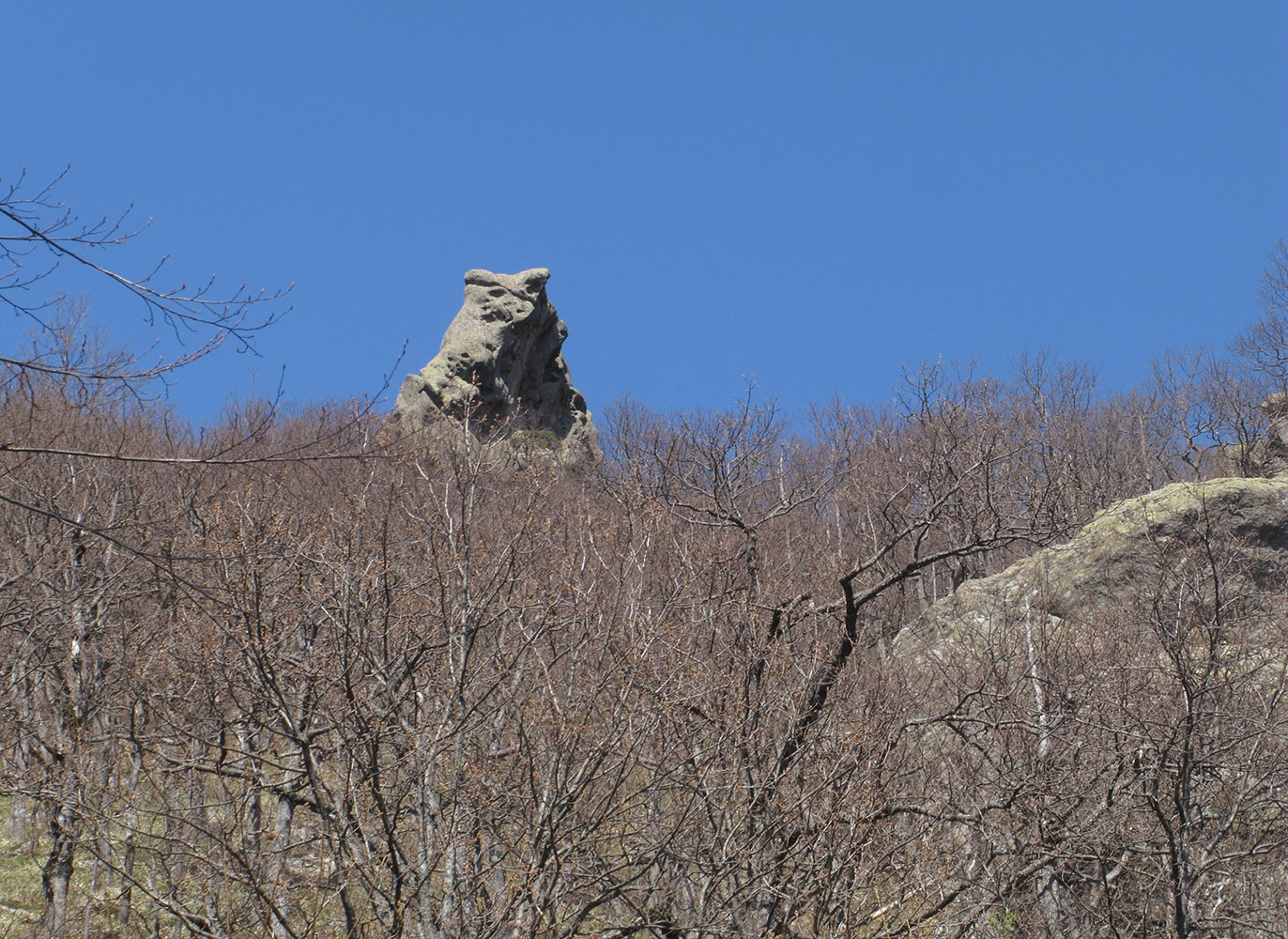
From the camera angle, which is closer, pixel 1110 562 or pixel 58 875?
pixel 58 875

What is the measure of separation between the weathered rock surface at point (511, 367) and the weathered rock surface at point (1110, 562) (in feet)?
51.6

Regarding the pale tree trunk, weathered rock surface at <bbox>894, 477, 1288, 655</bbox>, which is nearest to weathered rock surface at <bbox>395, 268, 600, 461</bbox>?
weathered rock surface at <bbox>894, 477, 1288, 655</bbox>

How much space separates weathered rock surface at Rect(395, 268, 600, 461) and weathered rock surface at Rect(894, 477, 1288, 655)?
619 inches

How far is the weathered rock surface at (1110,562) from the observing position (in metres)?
16.2

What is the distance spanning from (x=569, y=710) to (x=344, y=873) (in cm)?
169

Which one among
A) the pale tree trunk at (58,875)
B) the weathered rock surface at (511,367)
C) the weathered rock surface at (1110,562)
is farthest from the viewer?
the weathered rock surface at (511,367)

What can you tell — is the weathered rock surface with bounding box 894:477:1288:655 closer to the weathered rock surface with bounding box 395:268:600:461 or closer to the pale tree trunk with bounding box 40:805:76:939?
the pale tree trunk with bounding box 40:805:76:939

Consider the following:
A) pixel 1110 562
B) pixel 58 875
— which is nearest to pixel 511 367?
pixel 1110 562

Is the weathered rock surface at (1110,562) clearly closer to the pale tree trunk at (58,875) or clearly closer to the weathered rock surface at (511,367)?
the pale tree trunk at (58,875)

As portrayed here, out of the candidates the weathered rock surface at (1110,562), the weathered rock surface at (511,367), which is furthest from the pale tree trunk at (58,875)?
the weathered rock surface at (511,367)

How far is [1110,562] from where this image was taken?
58.1ft

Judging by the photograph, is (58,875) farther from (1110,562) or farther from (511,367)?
(511,367)

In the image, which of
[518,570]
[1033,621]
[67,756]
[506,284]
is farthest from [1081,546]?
[506,284]

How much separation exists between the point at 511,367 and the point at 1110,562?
20.1 m
